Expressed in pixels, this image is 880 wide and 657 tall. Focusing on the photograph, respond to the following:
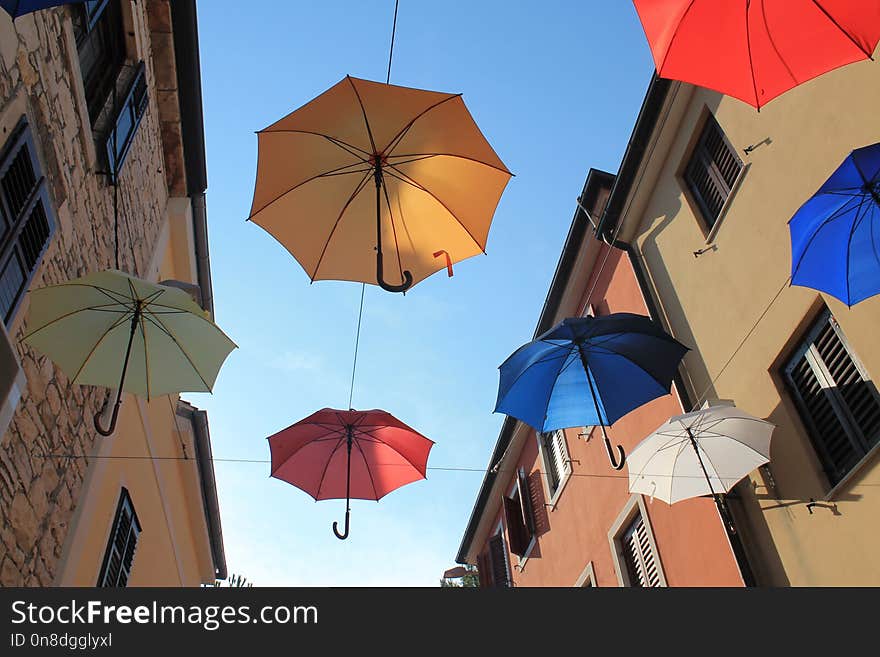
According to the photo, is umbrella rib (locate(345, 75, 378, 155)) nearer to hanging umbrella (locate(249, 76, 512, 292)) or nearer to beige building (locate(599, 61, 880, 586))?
hanging umbrella (locate(249, 76, 512, 292))

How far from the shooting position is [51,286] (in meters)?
5.05

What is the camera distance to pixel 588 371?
22.9 feet

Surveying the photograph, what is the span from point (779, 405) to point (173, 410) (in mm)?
8042

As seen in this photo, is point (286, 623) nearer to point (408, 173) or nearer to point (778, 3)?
point (408, 173)

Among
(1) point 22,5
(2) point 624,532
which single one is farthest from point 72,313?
(2) point 624,532

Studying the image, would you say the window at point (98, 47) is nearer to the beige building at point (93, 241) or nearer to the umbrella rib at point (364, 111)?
the beige building at point (93, 241)

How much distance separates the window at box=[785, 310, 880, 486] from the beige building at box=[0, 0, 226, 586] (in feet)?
20.1

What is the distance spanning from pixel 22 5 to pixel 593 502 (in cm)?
982

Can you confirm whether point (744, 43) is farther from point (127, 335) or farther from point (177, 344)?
point (127, 335)

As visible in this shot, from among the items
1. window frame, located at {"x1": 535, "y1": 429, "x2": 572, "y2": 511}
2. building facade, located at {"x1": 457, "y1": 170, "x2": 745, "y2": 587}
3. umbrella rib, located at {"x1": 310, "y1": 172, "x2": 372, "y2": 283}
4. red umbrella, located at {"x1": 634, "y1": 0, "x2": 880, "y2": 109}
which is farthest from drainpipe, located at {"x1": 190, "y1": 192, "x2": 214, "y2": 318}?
red umbrella, located at {"x1": 634, "y1": 0, "x2": 880, "y2": 109}

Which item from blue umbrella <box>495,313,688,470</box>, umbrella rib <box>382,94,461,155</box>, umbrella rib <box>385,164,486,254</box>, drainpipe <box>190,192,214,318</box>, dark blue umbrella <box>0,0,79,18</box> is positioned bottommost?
dark blue umbrella <box>0,0,79,18</box>

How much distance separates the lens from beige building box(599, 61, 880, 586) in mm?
6098

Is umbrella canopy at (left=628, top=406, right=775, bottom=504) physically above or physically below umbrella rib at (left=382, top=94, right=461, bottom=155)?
below

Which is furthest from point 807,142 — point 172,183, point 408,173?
point 172,183
